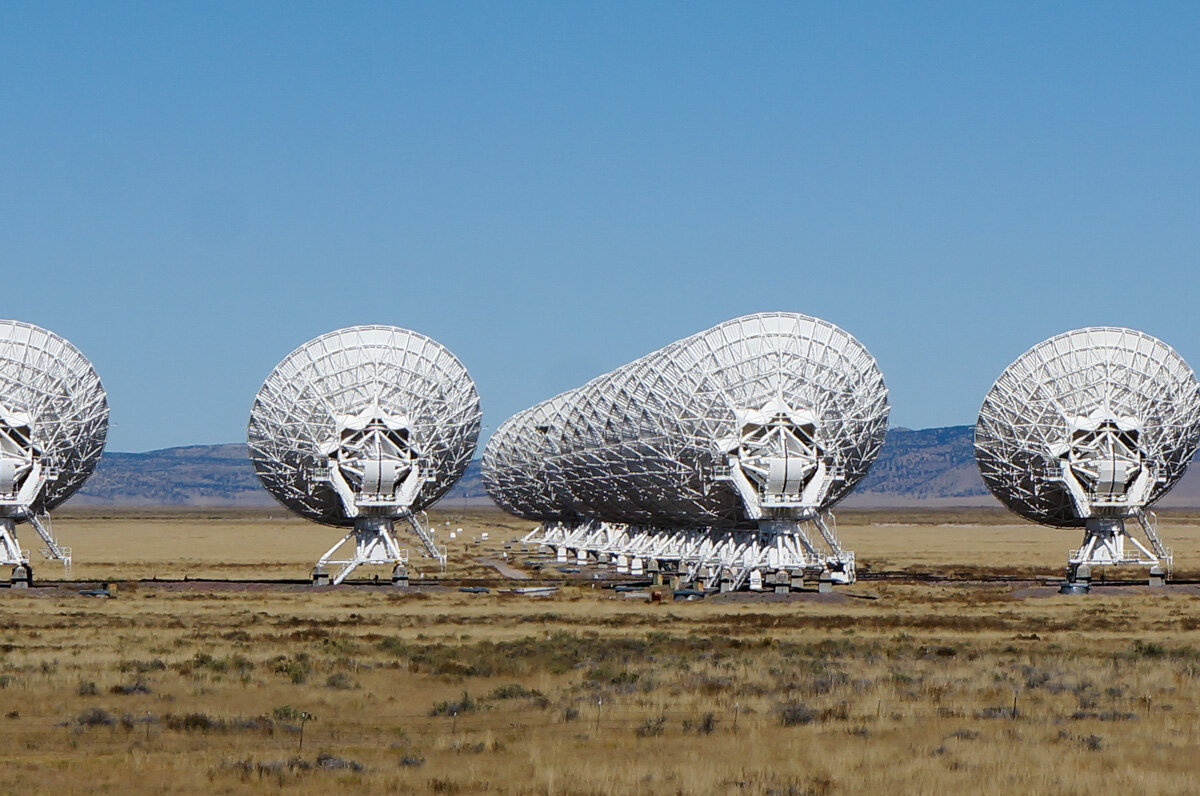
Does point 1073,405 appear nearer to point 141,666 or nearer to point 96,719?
point 141,666

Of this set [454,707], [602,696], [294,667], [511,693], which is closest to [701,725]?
[602,696]

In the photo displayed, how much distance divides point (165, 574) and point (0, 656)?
154 ft

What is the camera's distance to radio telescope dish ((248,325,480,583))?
236ft

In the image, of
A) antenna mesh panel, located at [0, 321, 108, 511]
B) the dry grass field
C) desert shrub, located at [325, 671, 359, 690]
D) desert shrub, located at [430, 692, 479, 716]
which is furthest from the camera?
antenna mesh panel, located at [0, 321, 108, 511]

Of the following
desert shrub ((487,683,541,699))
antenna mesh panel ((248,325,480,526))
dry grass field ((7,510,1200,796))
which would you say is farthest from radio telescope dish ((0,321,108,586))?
desert shrub ((487,683,541,699))

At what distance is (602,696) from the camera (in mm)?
32844

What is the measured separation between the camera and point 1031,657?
Answer: 4031 centimetres

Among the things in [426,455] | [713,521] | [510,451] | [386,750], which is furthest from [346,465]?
[510,451]

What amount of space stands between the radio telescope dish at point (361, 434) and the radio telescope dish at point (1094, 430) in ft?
78.2

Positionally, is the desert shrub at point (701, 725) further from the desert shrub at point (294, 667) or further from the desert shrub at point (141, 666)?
the desert shrub at point (141, 666)

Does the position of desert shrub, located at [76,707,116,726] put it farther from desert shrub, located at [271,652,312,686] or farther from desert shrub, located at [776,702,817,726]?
desert shrub, located at [776,702,817,726]

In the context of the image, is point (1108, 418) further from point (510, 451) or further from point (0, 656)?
point (510, 451)

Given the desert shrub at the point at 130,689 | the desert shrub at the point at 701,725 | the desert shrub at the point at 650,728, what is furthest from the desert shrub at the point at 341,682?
the desert shrub at the point at 701,725

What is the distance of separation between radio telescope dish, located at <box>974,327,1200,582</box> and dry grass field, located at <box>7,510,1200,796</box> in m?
10.4
